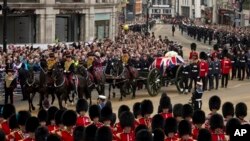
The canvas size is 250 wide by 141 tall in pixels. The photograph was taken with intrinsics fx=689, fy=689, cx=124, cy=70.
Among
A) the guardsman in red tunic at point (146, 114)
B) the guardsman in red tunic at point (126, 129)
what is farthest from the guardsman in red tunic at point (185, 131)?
the guardsman in red tunic at point (146, 114)

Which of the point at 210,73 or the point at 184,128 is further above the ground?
the point at 184,128

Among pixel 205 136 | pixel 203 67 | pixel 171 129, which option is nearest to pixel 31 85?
pixel 203 67

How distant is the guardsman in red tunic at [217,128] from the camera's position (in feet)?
44.3

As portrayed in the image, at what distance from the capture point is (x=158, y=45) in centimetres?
3794

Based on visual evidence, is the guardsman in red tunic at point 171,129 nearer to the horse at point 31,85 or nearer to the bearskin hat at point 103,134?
the bearskin hat at point 103,134

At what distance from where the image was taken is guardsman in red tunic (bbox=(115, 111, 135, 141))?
1324 centimetres

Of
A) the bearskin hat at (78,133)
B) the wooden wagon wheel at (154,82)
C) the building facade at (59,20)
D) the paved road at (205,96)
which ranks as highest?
the building facade at (59,20)

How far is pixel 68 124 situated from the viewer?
45.5ft

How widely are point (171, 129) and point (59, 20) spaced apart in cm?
3955

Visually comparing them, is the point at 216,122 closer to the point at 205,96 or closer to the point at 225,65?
the point at 205,96

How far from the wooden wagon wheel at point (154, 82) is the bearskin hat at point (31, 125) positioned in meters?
13.3

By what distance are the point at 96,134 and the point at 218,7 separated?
330 ft

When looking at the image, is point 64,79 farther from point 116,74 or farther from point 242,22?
point 242,22

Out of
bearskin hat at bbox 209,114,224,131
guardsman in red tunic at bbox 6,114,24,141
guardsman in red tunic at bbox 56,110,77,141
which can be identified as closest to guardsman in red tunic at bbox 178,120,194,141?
bearskin hat at bbox 209,114,224,131
